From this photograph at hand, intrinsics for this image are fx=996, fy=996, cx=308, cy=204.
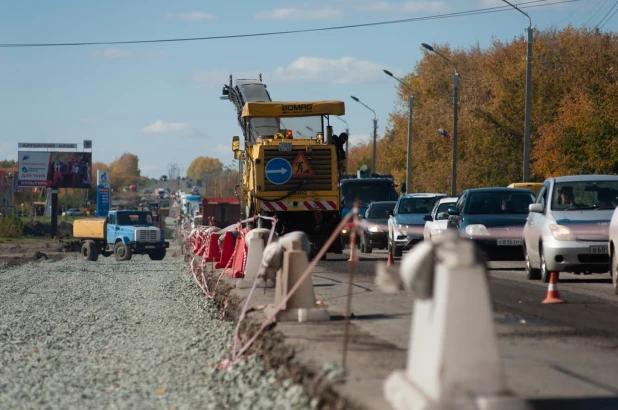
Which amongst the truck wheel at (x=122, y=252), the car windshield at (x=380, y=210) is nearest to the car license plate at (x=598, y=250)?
the car windshield at (x=380, y=210)

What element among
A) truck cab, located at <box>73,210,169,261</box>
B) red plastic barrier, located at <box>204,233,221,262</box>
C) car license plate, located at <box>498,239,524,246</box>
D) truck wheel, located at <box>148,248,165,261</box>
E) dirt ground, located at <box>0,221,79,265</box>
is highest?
car license plate, located at <box>498,239,524,246</box>

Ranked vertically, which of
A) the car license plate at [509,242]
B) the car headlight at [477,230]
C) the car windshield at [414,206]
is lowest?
the car license plate at [509,242]

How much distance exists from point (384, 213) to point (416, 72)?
200 feet

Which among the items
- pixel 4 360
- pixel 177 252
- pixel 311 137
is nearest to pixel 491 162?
pixel 177 252

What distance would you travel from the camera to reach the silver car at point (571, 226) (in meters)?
15.2

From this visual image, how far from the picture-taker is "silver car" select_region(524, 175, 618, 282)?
15227mm

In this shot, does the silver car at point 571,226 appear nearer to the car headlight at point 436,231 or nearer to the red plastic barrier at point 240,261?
the red plastic barrier at point 240,261

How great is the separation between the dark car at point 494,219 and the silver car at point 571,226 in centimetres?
303

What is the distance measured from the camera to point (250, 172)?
24.9m

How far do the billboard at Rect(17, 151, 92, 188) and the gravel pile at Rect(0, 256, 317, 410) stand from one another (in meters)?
71.9

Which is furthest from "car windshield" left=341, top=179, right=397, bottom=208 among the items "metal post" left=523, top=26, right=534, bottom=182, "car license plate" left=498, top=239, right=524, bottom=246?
"car license plate" left=498, top=239, right=524, bottom=246

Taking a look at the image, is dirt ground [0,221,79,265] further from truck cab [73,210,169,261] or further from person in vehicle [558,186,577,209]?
person in vehicle [558,186,577,209]

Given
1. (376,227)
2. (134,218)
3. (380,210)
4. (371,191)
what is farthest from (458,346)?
(134,218)

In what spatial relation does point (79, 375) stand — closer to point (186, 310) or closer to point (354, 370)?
point (354, 370)
